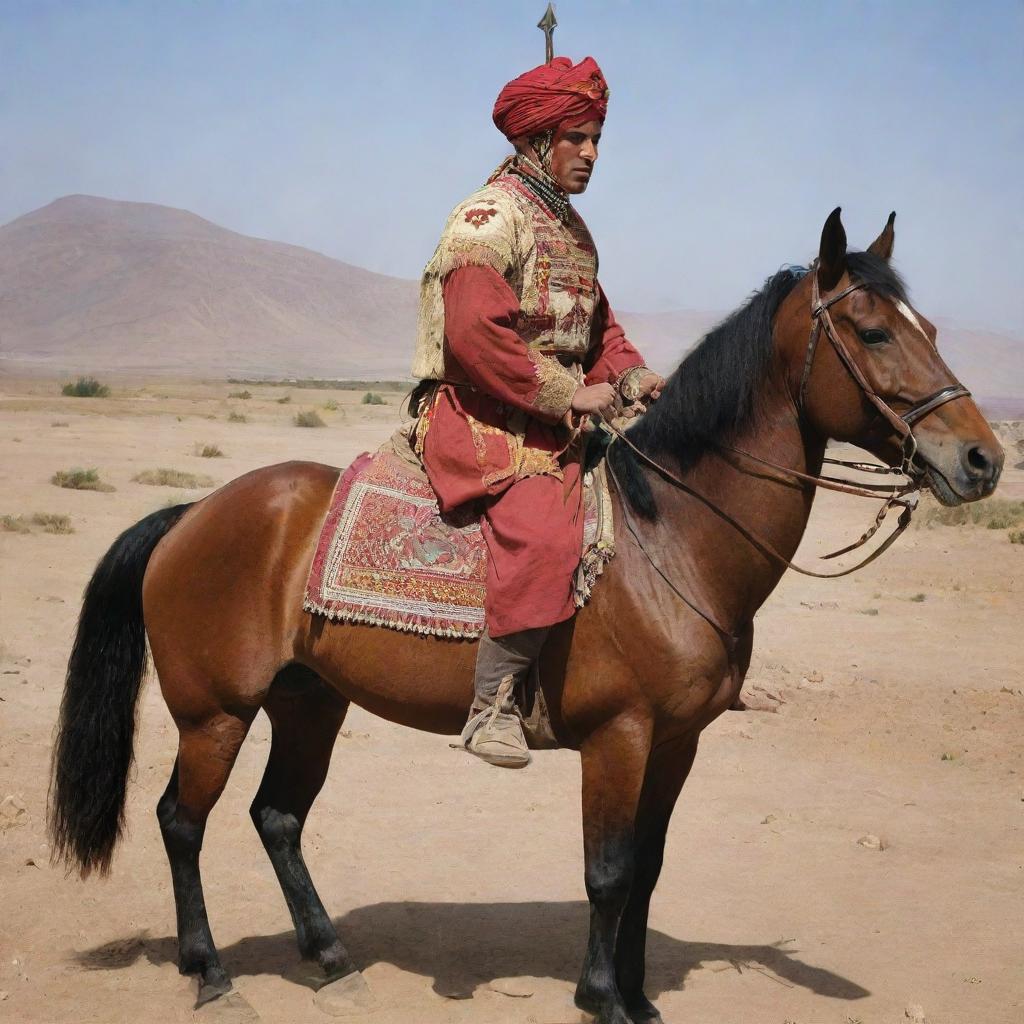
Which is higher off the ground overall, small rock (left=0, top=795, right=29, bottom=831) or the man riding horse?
the man riding horse

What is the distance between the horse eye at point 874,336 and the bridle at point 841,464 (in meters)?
0.06

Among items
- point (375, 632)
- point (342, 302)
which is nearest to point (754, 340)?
point (375, 632)

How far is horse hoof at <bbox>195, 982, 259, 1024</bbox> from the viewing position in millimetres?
4320

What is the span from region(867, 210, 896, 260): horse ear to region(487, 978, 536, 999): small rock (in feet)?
9.91

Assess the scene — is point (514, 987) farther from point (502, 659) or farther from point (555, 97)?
point (555, 97)

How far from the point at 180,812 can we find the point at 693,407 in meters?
2.48

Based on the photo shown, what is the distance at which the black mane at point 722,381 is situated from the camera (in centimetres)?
377

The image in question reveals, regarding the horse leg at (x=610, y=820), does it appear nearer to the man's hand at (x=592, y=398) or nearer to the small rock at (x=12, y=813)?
the man's hand at (x=592, y=398)

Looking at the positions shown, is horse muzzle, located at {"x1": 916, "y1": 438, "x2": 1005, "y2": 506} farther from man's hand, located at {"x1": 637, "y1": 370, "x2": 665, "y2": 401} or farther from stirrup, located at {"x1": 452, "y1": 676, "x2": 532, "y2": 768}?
stirrup, located at {"x1": 452, "y1": 676, "x2": 532, "y2": 768}

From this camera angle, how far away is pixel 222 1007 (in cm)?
438

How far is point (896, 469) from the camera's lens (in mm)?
3541

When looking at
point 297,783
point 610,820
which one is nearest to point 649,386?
point 610,820

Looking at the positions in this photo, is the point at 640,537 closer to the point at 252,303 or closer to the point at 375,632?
the point at 375,632

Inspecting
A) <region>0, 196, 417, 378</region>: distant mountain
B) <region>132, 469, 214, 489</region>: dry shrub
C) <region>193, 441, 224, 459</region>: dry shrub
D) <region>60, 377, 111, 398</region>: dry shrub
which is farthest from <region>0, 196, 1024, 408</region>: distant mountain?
<region>132, 469, 214, 489</region>: dry shrub
